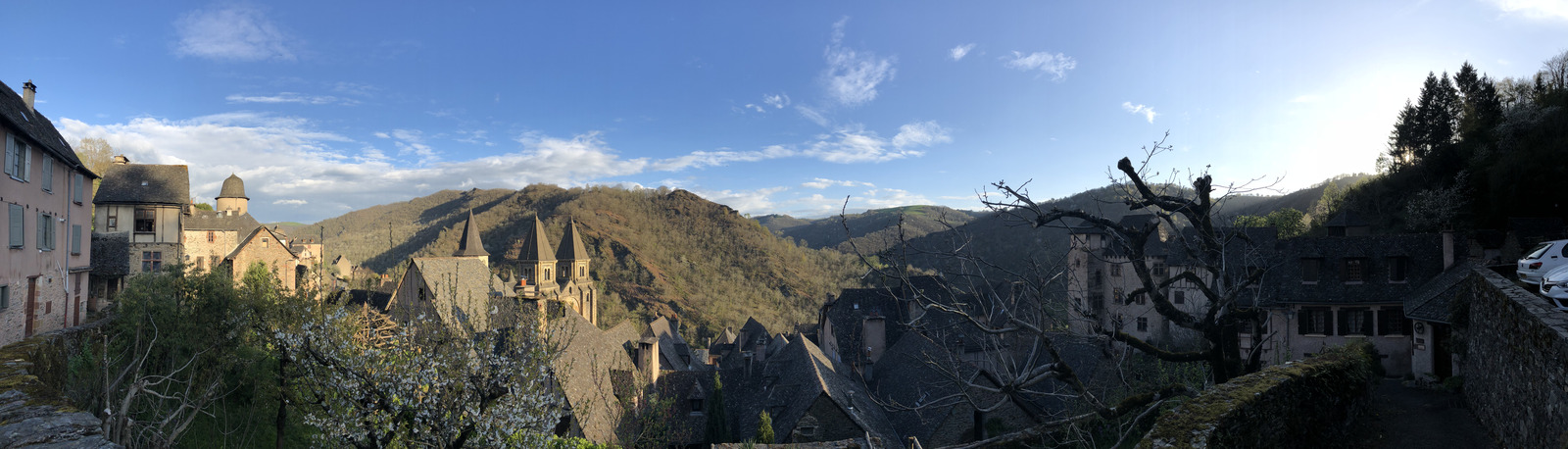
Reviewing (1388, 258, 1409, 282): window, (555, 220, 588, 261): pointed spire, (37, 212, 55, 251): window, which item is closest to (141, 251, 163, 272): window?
(37, 212, 55, 251): window

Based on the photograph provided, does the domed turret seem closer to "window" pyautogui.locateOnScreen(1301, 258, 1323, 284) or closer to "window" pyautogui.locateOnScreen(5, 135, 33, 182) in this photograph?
"window" pyautogui.locateOnScreen(5, 135, 33, 182)

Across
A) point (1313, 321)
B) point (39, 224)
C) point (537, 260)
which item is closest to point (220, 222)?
point (537, 260)

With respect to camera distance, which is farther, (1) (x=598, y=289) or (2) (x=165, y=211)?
(1) (x=598, y=289)

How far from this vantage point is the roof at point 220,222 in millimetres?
37688

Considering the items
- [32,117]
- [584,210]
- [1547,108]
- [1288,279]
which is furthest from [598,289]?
[1547,108]

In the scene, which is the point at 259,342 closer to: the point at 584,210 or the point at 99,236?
the point at 99,236

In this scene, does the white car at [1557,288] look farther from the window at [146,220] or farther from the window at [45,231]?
the window at [146,220]

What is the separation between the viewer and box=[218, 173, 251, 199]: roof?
41.2m

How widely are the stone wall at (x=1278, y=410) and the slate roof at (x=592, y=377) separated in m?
14.5

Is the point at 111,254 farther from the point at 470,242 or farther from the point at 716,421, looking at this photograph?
the point at 716,421

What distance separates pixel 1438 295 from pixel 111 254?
53.9m

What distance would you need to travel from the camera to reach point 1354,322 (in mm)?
23516

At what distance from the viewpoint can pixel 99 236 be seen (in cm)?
3139

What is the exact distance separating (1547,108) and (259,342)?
4890 centimetres
